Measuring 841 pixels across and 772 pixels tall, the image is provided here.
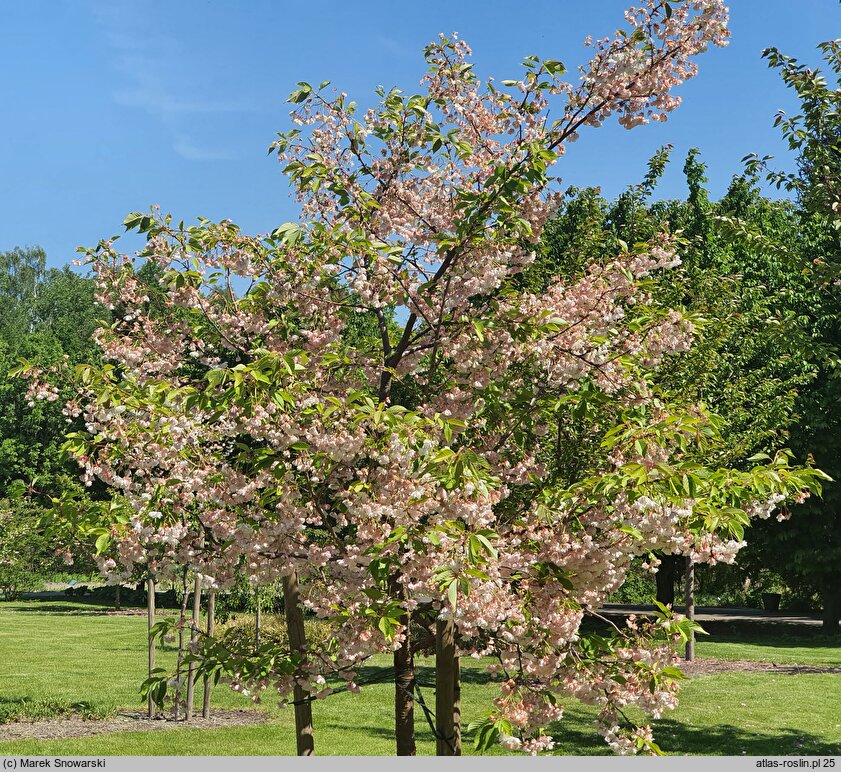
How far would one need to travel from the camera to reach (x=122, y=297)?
6715 mm

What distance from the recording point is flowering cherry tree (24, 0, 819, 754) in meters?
4.84

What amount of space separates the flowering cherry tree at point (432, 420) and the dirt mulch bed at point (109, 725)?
6478 mm

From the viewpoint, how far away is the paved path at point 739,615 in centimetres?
2811

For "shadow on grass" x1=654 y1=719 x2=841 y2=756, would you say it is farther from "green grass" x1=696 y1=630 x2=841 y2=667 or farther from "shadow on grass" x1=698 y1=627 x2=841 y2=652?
"shadow on grass" x1=698 y1=627 x2=841 y2=652

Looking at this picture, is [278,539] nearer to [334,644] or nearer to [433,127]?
[334,644]

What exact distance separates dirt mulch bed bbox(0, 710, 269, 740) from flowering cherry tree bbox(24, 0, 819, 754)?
648 centimetres

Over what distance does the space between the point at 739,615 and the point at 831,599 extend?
6697 millimetres

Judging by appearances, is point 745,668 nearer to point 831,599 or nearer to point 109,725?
point 831,599

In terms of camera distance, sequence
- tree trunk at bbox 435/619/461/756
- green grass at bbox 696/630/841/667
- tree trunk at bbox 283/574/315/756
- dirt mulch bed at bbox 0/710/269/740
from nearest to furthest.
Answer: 1. tree trunk at bbox 435/619/461/756
2. tree trunk at bbox 283/574/315/756
3. dirt mulch bed at bbox 0/710/269/740
4. green grass at bbox 696/630/841/667

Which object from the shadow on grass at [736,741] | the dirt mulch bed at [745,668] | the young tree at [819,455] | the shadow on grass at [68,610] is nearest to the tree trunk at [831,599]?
the young tree at [819,455]

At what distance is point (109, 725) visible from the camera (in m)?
12.0

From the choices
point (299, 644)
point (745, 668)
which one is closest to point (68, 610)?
point (745, 668)

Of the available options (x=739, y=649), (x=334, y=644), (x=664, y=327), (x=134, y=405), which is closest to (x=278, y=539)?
(x=334, y=644)

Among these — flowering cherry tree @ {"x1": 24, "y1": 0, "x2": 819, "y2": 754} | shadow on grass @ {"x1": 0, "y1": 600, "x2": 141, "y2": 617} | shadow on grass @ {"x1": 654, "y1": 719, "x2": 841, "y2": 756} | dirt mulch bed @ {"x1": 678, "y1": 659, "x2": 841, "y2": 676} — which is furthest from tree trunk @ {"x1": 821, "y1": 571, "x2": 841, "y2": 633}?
shadow on grass @ {"x1": 0, "y1": 600, "x2": 141, "y2": 617}
